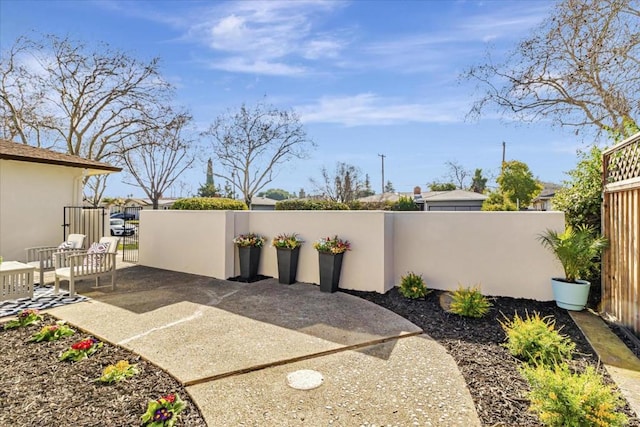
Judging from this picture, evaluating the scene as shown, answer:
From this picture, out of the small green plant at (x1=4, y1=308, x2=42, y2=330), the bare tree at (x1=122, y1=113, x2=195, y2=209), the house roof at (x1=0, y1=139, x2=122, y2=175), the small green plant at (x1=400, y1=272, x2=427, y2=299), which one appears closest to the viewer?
the small green plant at (x1=4, y1=308, x2=42, y2=330)

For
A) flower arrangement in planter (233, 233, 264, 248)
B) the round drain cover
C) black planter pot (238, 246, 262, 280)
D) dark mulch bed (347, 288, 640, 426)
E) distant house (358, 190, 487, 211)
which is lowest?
the round drain cover

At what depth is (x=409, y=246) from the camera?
6.27m

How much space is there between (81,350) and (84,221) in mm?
7611

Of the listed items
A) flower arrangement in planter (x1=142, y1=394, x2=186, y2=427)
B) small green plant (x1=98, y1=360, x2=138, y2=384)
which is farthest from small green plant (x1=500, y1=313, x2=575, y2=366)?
small green plant (x1=98, y1=360, x2=138, y2=384)

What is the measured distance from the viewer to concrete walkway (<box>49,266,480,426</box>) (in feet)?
8.48

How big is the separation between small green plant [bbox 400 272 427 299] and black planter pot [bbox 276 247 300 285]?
2229 millimetres

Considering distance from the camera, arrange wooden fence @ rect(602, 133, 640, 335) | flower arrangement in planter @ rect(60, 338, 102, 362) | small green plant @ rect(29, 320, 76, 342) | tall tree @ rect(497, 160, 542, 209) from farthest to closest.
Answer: tall tree @ rect(497, 160, 542, 209)
wooden fence @ rect(602, 133, 640, 335)
small green plant @ rect(29, 320, 76, 342)
flower arrangement in planter @ rect(60, 338, 102, 362)

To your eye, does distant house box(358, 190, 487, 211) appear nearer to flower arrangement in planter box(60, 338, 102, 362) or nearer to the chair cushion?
the chair cushion

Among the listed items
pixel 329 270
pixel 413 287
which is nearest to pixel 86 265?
pixel 329 270

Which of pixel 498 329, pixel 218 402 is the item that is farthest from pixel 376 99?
pixel 218 402

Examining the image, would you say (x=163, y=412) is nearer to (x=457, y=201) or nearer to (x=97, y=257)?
(x=97, y=257)

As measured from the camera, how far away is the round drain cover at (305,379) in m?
2.94

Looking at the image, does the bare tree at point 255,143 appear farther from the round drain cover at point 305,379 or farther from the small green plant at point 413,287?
the round drain cover at point 305,379

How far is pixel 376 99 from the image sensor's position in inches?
497
